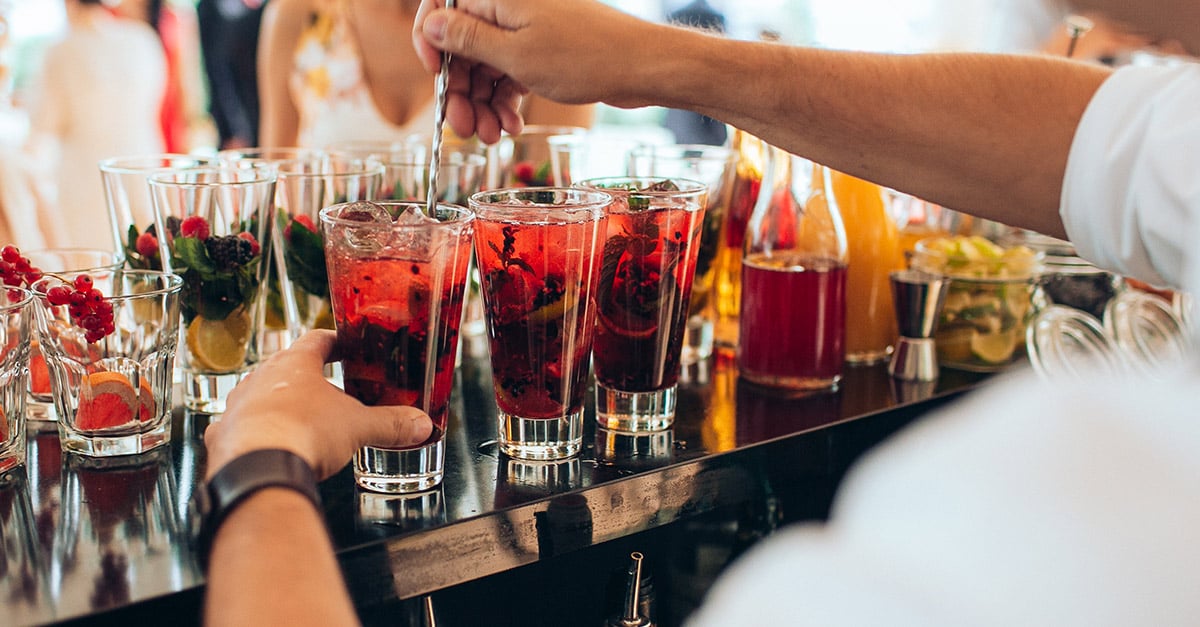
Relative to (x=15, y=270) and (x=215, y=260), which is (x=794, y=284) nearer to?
(x=215, y=260)

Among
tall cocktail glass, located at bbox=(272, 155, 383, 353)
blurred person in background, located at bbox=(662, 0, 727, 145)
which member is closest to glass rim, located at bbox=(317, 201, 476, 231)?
tall cocktail glass, located at bbox=(272, 155, 383, 353)

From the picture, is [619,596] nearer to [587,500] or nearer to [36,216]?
[587,500]

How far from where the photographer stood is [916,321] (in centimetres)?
146

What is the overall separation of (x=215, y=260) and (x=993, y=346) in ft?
3.44

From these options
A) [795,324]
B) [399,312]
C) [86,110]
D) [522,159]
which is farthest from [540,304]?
[86,110]

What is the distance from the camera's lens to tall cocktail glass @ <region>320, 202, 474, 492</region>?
0.95 meters

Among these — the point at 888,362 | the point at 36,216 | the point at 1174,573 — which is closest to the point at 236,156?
the point at 888,362

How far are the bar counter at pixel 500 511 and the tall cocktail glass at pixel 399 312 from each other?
3 centimetres

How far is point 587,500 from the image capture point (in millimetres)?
1022

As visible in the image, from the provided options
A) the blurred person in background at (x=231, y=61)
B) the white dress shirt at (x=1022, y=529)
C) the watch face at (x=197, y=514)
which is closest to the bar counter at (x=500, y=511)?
the watch face at (x=197, y=514)

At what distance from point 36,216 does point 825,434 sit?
3483 millimetres

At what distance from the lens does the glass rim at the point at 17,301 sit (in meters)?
0.98

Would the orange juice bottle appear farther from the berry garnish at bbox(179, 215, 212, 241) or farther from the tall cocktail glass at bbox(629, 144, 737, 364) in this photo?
the berry garnish at bbox(179, 215, 212, 241)

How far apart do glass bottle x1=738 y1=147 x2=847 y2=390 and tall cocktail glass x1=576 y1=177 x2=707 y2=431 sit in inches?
9.0
